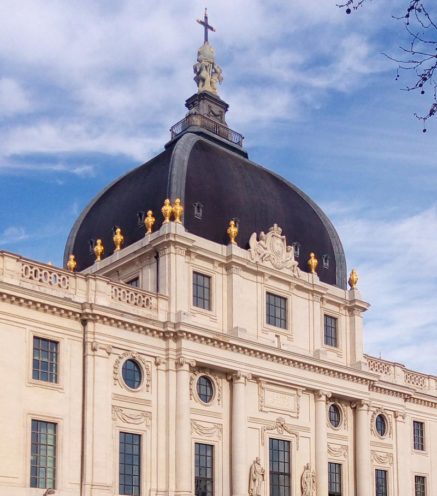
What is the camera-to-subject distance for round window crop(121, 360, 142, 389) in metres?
39.3

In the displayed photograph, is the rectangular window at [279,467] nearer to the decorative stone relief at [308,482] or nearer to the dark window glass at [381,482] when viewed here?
the decorative stone relief at [308,482]

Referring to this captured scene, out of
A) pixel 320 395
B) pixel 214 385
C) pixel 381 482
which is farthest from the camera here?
pixel 381 482

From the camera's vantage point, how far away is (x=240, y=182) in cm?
4769

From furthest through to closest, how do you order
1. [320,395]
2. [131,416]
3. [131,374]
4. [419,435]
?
[419,435], [320,395], [131,374], [131,416]

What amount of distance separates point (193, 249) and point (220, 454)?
29.9 feet

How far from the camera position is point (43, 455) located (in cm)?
3581

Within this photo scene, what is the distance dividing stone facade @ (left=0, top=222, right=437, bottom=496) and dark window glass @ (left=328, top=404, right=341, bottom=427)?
10 centimetres

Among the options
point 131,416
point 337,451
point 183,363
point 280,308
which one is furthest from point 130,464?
point 337,451

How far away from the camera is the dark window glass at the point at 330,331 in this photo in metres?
48.4

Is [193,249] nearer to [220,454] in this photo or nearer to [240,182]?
[240,182]

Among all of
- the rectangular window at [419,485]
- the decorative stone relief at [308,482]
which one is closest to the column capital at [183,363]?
the decorative stone relief at [308,482]

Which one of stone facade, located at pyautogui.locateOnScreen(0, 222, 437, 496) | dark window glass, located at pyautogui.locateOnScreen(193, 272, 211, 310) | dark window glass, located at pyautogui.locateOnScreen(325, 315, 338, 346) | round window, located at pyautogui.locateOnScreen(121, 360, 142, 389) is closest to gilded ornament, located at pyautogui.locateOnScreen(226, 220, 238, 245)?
stone facade, located at pyautogui.locateOnScreen(0, 222, 437, 496)

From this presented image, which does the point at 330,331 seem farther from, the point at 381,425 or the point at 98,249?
the point at 98,249

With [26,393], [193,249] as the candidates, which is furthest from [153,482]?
[193,249]
